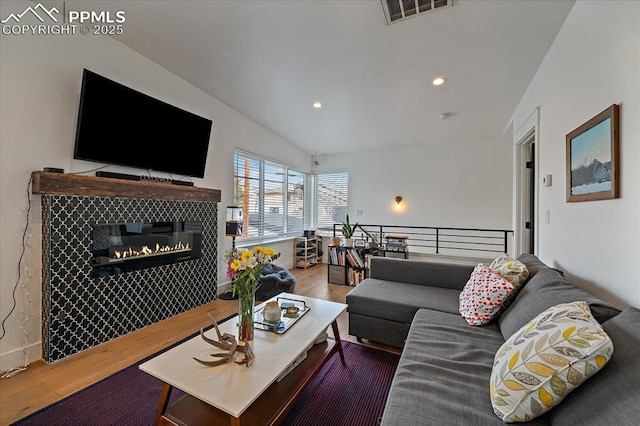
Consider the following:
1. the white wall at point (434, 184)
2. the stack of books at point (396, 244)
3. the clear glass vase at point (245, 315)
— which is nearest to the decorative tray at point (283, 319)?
the clear glass vase at point (245, 315)

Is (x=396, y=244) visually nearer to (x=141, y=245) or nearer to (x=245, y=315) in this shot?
(x=245, y=315)

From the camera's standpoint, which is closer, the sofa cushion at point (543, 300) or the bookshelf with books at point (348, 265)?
the sofa cushion at point (543, 300)

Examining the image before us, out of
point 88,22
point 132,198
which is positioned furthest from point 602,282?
point 88,22

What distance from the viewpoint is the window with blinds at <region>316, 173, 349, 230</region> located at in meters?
5.92

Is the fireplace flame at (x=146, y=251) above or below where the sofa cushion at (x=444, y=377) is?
above

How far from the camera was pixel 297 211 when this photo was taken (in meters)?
5.68

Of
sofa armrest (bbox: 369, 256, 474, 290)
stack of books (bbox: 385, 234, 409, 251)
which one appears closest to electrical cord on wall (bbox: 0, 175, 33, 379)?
sofa armrest (bbox: 369, 256, 474, 290)

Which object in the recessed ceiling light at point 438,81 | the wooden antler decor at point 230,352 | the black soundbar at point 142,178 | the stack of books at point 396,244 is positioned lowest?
the wooden antler decor at point 230,352

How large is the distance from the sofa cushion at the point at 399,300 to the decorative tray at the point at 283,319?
547 millimetres

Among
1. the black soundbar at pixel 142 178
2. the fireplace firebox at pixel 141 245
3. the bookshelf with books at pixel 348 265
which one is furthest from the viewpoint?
the bookshelf with books at pixel 348 265

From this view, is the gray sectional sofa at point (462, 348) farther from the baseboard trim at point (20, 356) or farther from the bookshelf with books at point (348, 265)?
the baseboard trim at point (20, 356)

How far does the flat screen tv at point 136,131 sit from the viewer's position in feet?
7.29

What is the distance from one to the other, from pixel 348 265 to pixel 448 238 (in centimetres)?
222

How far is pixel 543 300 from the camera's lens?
4.59 ft
